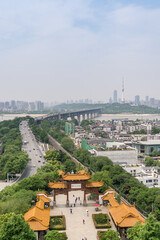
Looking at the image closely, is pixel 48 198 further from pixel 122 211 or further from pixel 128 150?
pixel 128 150

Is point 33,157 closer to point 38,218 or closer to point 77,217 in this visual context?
point 77,217

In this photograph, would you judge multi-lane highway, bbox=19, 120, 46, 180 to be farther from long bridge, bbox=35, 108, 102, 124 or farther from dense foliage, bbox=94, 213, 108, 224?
long bridge, bbox=35, 108, 102, 124

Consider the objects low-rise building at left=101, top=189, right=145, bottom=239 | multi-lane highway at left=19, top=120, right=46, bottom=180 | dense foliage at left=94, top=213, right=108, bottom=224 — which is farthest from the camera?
multi-lane highway at left=19, top=120, right=46, bottom=180

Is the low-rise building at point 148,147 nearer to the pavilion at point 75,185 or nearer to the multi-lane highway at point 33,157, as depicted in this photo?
the multi-lane highway at point 33,157

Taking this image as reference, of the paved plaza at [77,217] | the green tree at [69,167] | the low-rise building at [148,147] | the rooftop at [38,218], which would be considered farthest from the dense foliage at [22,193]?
the low-rise building at [148,147]

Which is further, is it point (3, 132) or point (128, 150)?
point (3, 132)

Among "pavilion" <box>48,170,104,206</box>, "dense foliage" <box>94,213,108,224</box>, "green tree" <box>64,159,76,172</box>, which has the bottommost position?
"dense foliage" <box>94,213,108,224</box>

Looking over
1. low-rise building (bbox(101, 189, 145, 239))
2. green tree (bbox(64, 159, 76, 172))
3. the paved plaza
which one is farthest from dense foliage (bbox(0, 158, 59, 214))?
green tree (bbox(64, 159, 76, 172))

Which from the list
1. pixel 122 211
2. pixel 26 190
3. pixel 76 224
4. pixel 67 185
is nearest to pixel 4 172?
pixel 26 190
